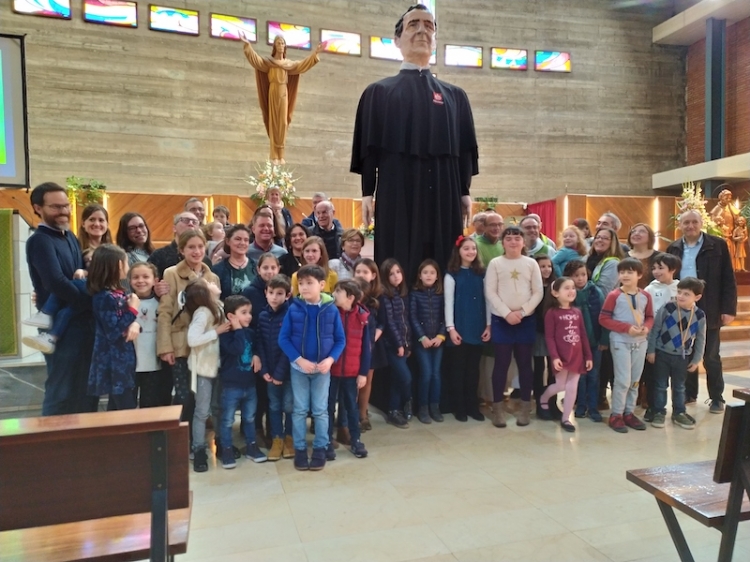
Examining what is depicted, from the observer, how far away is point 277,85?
944cm

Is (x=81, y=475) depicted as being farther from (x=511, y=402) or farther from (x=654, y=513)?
(x=511, y=402)

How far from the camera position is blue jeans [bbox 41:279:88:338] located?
3.11 meters

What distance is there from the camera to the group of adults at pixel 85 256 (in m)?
3.06

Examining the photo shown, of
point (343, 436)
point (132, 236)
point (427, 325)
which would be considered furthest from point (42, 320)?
point (427, 325)

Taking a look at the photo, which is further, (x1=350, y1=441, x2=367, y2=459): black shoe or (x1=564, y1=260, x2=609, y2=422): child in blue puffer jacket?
(x1=564, y1=260, x2=609, y2=422): child in blue puffer jacket

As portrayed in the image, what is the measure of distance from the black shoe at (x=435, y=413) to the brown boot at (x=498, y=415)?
15.2 inches

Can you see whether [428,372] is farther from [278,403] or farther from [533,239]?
[533,239]

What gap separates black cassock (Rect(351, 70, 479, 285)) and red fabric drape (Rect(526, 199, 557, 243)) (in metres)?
8.35

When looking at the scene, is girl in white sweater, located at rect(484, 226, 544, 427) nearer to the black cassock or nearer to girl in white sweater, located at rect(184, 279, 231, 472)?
the black cassock

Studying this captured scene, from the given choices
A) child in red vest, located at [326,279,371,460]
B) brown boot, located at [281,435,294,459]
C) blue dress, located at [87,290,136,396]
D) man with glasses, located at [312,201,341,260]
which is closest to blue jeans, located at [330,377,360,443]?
child in red vest, located at [326,279,371,460]

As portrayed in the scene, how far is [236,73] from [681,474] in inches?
468

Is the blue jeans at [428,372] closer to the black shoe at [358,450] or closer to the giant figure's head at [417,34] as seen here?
the black shoe at [358,450]

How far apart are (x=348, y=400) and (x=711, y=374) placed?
3.07m

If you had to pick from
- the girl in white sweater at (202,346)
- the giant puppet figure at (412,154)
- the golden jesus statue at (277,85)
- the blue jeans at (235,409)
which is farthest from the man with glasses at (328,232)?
the golden jesus statue at (277,85)
